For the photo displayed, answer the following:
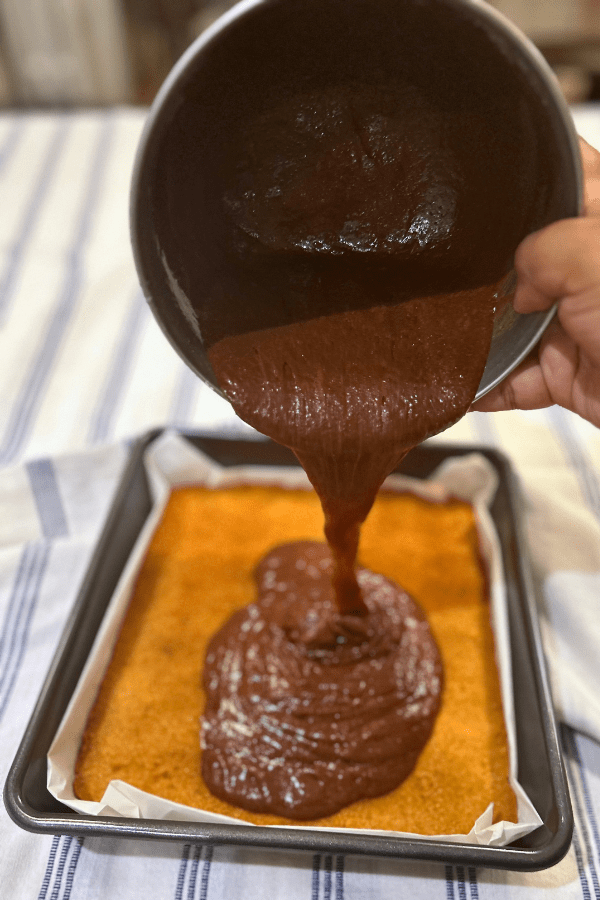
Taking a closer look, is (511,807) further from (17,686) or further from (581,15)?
(581,15)

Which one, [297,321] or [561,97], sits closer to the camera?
[561,97]

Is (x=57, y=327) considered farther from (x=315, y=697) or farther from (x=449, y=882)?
(x=449, y=882)

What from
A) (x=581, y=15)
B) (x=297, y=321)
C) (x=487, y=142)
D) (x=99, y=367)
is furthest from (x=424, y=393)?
(x=581, y=15)

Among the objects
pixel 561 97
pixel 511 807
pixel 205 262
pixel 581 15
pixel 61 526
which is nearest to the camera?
pixel 561 97

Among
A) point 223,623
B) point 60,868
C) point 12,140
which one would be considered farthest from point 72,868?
point 12,140

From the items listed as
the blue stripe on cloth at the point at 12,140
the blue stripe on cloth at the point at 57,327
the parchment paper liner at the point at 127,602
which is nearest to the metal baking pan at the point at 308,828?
the parchment paper liner at the point at 127,602

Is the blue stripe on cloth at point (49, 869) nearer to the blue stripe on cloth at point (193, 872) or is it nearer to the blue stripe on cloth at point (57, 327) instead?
the blue stripe on cloth at point (193, 872)
